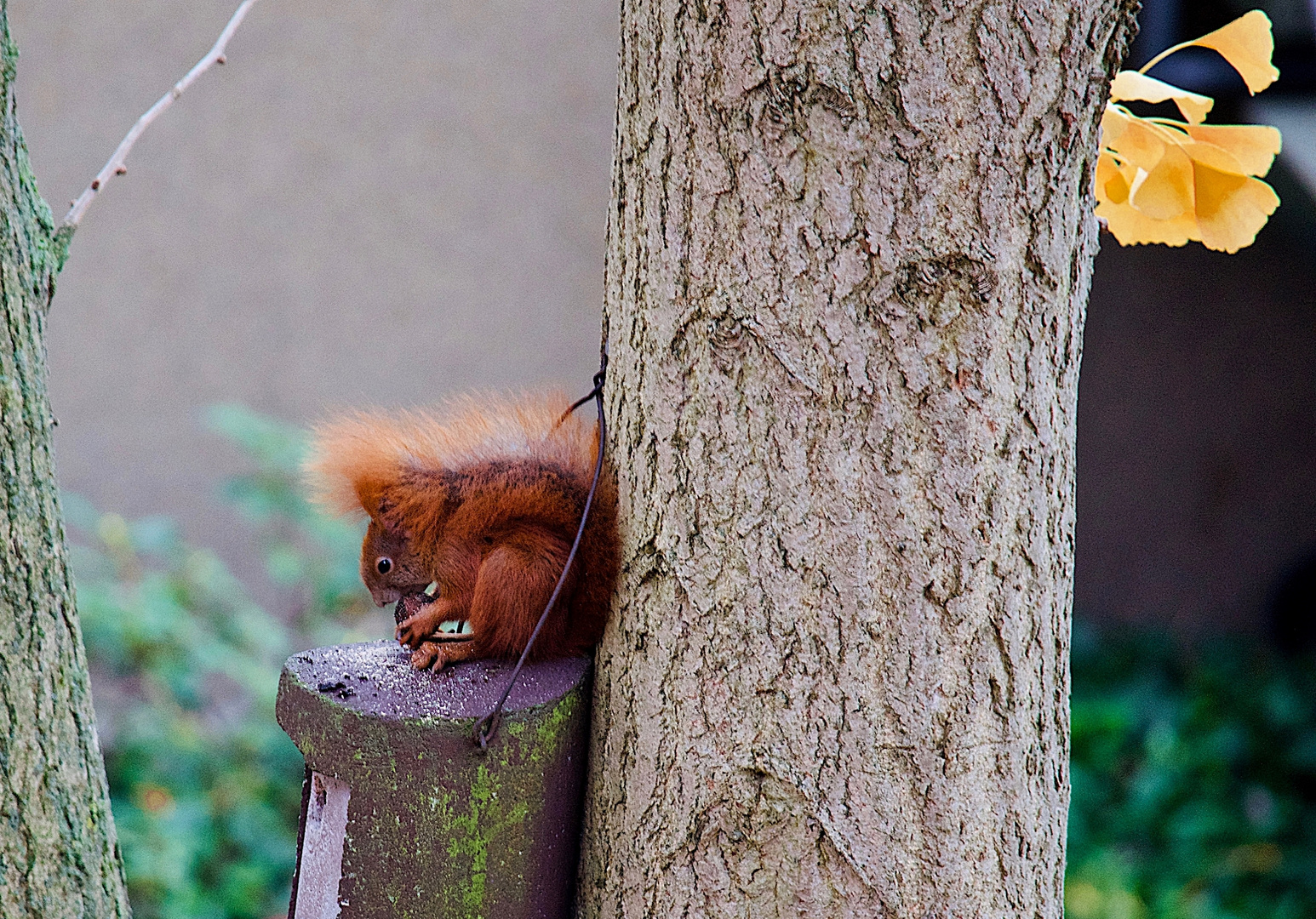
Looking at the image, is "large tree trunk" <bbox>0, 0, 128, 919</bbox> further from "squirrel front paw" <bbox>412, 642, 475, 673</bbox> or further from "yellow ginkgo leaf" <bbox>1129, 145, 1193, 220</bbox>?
"yellow ginkgo leaf" <bbox>1129, 145, 1193, 220</bbox>

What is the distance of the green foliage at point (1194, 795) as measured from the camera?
271 cm

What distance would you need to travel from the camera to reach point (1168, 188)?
3.64 ft

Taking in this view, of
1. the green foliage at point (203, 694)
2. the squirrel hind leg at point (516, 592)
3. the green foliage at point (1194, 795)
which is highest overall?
the squirrel hind leg at point (516, 592)

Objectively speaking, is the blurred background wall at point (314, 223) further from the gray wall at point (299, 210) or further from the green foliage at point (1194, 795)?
the green foliage at point (1194, 795)

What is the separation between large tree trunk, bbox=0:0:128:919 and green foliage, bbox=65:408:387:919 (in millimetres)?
1427

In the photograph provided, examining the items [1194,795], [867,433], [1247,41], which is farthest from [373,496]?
[1194,795]

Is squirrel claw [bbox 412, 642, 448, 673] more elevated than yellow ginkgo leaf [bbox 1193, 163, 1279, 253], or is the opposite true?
yellow ginkgo leaf [bbox 1193, 163, 1279, 253]

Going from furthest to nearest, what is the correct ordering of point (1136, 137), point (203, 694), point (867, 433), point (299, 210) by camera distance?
point (299, 210) < point (203, 694) < point (1136, 137) < point (867, 433)

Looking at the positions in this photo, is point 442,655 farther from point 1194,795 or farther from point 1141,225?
point 1194,795

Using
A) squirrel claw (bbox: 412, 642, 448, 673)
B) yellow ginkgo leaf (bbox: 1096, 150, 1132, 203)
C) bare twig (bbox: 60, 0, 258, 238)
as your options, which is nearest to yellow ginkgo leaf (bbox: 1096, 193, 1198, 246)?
yellow ginkgo leaf (bbox: 1096, 150, 1132, 203)

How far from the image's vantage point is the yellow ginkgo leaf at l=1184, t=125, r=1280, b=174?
3.59 feet

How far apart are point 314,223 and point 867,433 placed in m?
2.97

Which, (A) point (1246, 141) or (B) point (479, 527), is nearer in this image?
(B) point (479, 527)

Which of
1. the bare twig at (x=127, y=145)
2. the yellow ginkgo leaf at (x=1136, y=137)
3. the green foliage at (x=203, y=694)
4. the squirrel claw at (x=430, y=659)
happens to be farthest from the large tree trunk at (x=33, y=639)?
the green foliage at (x=203, y=694)
